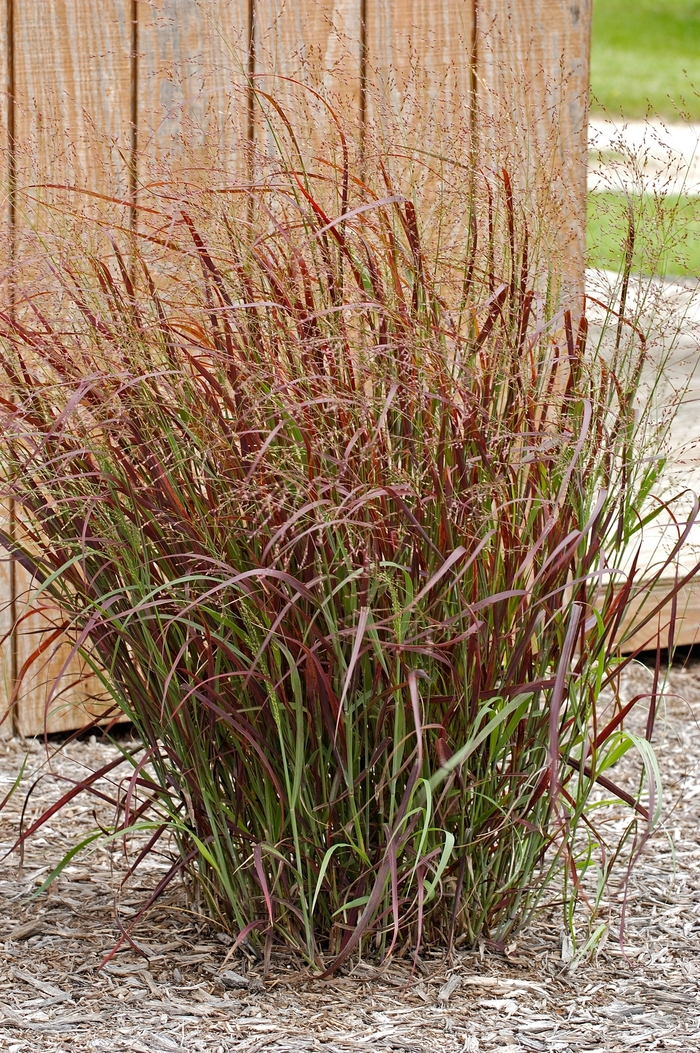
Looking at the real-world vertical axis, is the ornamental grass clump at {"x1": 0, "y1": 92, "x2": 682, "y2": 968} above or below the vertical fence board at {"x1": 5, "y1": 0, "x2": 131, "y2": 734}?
below

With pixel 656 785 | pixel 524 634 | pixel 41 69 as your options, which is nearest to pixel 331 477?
pixel 524 634

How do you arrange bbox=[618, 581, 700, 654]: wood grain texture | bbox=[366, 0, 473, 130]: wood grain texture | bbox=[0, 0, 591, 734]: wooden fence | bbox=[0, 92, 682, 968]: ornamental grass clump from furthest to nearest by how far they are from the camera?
bbox=[618, 581, 700, 654]: wood grain texture < bbox=[366, 0, 473, 130]: wood grain texture < bbox=[0, 0, 591, 734]: wooden fence < bbox=[0, 92, 682, 968]: ornamental grass clump

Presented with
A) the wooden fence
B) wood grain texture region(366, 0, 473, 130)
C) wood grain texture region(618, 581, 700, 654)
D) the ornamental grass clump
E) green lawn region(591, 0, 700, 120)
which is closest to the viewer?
the ornamental grass clump

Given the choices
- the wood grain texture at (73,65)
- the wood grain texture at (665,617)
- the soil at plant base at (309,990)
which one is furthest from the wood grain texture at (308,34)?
the soil at plant base at (309,990)

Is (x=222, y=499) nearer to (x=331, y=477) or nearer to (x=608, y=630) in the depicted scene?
(x=331, y=477)

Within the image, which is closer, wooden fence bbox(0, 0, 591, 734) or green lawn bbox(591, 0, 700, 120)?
wooden fence bbox(0, 0, 591, 734)

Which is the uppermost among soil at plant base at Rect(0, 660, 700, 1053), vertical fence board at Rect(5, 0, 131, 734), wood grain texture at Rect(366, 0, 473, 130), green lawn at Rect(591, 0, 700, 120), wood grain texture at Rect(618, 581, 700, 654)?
green lawn at Rect(591, 0, 700, 120)

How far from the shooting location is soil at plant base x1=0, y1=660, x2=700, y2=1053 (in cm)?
159

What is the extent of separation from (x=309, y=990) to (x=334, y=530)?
0.64 m

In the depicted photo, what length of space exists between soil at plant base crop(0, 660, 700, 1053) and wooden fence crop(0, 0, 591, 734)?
0.66m

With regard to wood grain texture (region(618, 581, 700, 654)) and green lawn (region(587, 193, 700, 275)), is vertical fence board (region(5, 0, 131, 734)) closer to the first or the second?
green lawn (region(587, 193, 700, 275))

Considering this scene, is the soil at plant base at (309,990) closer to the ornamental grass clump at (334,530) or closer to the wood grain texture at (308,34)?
the ornamental grass clump at (334,530)

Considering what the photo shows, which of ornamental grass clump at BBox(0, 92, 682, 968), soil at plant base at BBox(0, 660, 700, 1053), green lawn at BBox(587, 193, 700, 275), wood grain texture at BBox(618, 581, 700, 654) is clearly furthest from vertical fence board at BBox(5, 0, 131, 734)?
wood grain texture at BBox(618, 581, 700, 654)

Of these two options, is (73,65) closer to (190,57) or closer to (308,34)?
(190,57)
